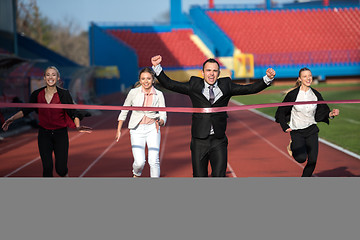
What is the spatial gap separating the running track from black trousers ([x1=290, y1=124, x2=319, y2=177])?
91.1 inches

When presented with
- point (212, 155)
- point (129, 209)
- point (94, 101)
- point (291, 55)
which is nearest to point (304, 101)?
point (212, 155)

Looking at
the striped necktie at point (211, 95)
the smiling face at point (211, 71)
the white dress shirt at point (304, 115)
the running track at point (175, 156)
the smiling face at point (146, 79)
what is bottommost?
the running track at point (175, 156)

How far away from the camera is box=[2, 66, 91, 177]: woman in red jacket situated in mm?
6613

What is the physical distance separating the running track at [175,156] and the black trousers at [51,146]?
303cm

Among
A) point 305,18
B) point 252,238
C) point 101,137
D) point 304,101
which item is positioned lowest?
point 101,137

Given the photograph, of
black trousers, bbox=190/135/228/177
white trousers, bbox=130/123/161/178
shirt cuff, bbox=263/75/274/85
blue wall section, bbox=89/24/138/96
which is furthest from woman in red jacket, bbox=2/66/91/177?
blue wall section, bbox=89/24/138/96

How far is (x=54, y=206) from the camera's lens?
508 centimetres

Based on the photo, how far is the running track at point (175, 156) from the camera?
10023mm

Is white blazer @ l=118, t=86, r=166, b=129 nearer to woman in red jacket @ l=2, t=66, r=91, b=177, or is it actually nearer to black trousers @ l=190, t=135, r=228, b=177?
woman in red jacket @ l=2, t=66, r=91, b=177

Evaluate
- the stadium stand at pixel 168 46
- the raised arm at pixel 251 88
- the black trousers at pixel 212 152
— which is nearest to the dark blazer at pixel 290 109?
the raised arm at pixel 251 88

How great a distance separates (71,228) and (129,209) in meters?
0.68

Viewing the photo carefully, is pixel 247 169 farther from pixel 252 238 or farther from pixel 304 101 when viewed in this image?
pixel 252 238

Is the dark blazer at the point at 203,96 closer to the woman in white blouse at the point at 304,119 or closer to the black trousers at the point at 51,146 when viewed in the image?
Result: the woman in white blouse at the point at 304,119

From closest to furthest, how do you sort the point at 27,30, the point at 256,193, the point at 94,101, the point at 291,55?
the point at 256,193
the point at 94,101
the point at 291,55
the point at 27,30
